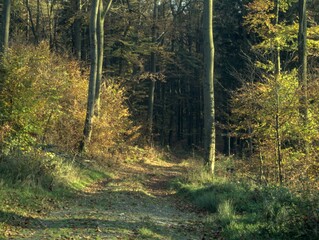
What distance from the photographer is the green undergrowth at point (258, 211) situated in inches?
258

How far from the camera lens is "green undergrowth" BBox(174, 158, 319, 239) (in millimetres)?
6551

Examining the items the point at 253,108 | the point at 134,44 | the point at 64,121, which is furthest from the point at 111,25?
the point at 253,108

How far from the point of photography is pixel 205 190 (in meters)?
13.0

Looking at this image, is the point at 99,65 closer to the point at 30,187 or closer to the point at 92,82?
the point at 92,82

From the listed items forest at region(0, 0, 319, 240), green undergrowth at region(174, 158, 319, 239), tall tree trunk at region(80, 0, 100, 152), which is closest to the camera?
green undergrowth at region(174, 158, 319, 239)

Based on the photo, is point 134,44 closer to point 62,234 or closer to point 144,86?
point 144,86

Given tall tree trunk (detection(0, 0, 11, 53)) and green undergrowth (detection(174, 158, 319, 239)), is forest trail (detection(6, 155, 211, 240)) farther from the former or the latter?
tall tree trunk (detection(0, 0, 11, 53))

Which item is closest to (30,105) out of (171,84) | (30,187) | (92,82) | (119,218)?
(30,187)

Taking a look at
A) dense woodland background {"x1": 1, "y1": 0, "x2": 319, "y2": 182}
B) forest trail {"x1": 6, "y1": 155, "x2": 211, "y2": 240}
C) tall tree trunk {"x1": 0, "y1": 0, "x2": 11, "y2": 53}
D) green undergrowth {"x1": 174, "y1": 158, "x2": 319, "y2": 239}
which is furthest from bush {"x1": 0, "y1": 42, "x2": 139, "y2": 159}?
green undergrowth {"x1": 174, "y1": 158, "x2": 319, "y2": 239}

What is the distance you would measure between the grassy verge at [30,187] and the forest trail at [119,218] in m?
0.32

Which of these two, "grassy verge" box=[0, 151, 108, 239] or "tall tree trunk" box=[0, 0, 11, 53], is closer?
"grassy verge" box=[0, 151, 108, 239]

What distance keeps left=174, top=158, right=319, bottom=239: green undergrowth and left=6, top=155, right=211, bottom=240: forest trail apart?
0.55m

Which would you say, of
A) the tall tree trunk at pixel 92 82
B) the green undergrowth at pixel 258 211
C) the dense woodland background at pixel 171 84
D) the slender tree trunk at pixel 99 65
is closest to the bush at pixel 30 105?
the dense woodland background at pixel 171 84

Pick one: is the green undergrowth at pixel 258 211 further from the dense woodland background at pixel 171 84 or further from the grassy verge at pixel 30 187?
the grassy verge at pixel 30 187
